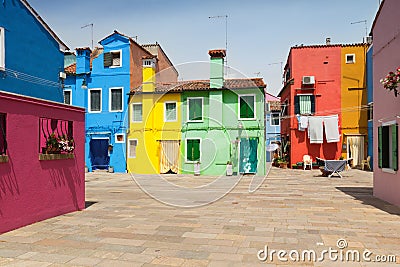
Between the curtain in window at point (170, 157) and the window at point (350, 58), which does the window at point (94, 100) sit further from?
the window at point (350, 58)

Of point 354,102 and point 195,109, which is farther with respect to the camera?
point 354,102

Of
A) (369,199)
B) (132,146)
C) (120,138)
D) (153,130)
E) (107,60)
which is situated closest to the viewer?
(369,199)

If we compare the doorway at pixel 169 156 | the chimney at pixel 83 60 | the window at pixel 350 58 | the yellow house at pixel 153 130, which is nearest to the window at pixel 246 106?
the yellow house at pixel 153 130

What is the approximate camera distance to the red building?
24.9 metres

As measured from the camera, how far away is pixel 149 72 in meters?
23.6

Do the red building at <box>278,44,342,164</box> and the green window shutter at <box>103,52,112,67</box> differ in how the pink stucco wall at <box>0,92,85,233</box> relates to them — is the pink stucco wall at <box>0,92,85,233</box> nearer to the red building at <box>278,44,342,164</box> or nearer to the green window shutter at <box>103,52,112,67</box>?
the green window shutter at <box>103,52,112,67</box>

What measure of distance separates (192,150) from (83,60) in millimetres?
9058

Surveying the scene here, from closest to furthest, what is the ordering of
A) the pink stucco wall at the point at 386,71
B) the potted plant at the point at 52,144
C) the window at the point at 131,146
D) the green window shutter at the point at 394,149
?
the potted plant at the point at 52,144 → the green window shutter at the point at 394,149 → the pink stucco wall at the point at 386,71 → the window at the point at 131,146

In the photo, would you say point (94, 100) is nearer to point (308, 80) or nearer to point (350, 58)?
point (308, 80)

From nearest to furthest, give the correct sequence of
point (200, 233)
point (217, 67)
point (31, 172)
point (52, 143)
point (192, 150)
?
1. point (200, 233)
2. point (31, 172)
3. point (52, 143)
4. point (217, 67)
5. point (192, 150)

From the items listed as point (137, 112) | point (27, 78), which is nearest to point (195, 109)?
point (137, 112)

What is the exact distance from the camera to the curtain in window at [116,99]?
23.4 m

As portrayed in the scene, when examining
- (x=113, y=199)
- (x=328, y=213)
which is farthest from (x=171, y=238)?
(x=113, y=199)

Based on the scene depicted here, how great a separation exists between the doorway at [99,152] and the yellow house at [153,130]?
1.59m
